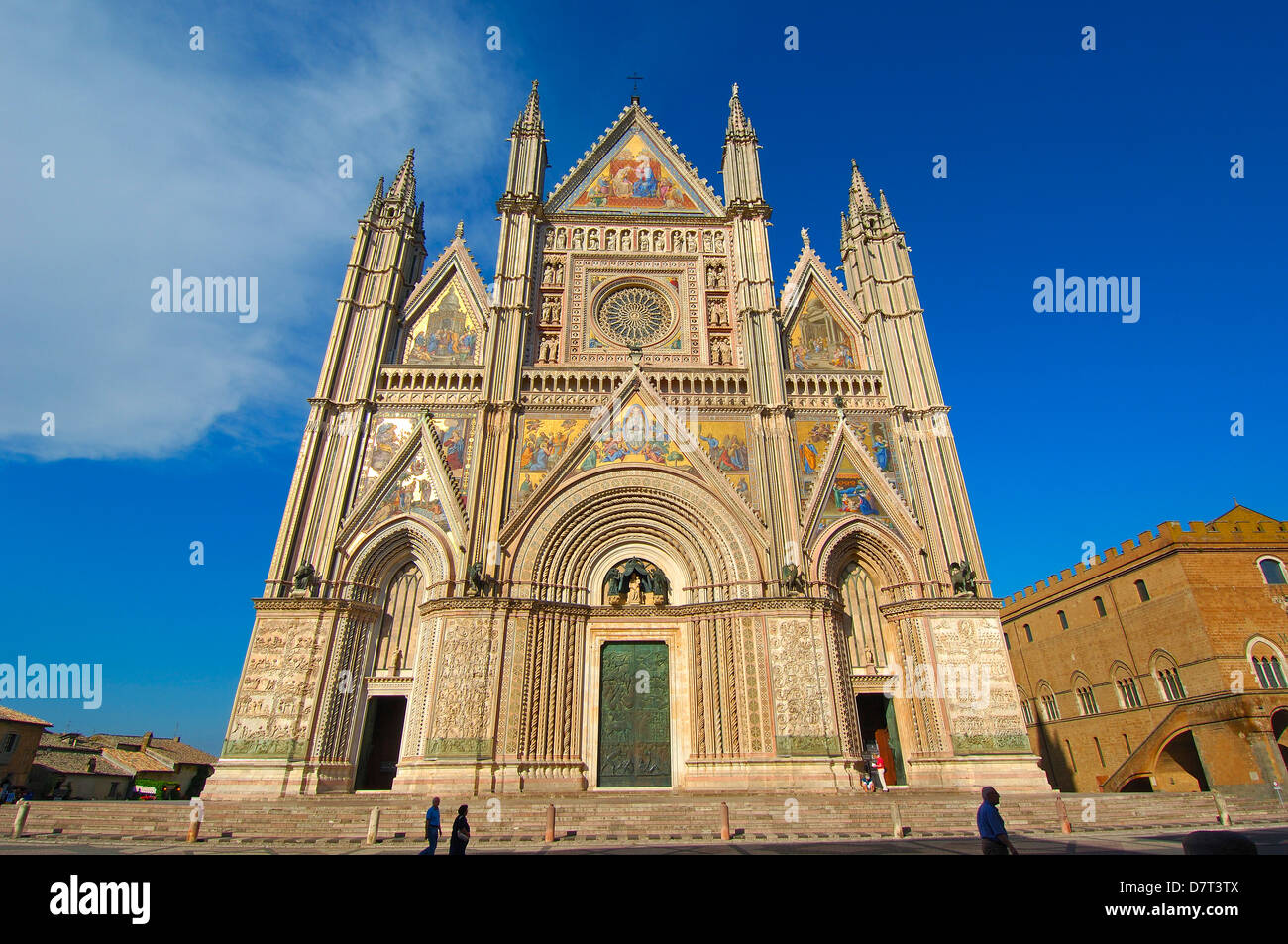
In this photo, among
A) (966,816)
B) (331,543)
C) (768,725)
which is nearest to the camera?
(966,816)

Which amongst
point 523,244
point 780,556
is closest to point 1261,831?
point 780,556

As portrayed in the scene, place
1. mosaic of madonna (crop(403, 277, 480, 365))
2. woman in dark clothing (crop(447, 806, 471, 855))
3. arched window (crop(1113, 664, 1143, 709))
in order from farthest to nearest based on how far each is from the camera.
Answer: arched window (crop(1113, 664, 1143, 709)) < mosaic of madonna (crop(403, 277, 480, 365)) < woman in dark clothing (crop(447, 806, 471, 855))

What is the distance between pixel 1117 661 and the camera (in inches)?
1200

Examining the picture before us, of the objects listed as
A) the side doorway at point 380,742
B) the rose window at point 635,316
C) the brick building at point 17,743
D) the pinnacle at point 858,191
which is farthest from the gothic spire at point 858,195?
the brick building at point 17,743

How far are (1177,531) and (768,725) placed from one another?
21.8 meters

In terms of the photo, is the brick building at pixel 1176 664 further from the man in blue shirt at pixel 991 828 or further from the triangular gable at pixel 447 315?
the triangular gable at pixel 447 315

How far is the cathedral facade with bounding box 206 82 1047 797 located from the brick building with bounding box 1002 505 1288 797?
11540mm

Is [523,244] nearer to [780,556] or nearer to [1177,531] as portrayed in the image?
[780,556]

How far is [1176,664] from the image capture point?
27266 mm

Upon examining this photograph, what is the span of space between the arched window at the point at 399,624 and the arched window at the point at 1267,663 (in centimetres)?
3093

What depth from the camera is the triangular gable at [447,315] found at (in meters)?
23.7

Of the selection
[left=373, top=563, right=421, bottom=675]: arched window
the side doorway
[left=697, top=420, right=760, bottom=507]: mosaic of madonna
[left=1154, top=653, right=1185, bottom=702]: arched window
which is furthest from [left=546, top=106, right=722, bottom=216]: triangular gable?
[left=1154, top=653, right=1185, bottom=702]: arched window

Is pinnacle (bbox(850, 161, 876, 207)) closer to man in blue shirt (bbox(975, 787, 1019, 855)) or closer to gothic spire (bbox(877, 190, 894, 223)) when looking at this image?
gothic spire (bbox(877, 190, 894, 223))

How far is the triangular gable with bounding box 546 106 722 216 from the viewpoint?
27141 mm
